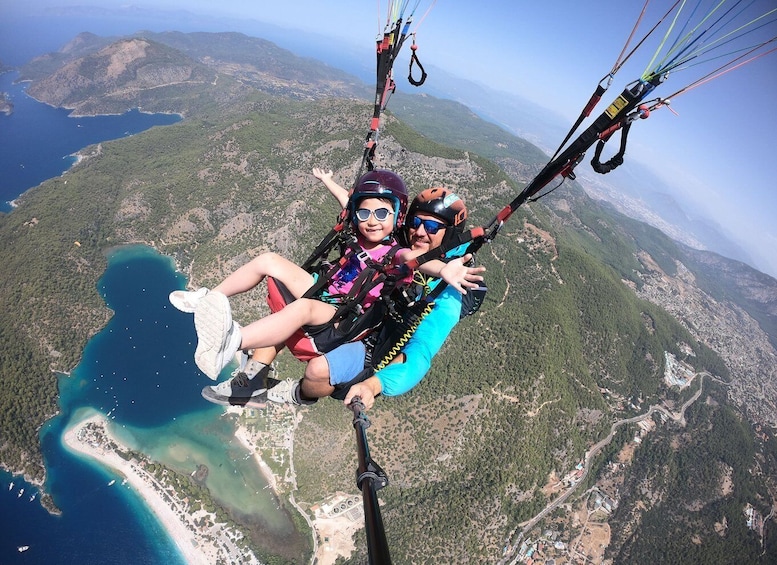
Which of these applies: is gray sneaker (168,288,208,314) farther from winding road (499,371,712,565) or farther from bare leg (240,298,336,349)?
winding road (499,371,712,565)

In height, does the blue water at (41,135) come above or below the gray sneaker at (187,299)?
below

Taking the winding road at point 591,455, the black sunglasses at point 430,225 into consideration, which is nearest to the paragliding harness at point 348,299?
the black sunglasses at point 430,225

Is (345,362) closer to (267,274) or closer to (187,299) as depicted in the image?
(267,274)

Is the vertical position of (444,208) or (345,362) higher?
(444,208)

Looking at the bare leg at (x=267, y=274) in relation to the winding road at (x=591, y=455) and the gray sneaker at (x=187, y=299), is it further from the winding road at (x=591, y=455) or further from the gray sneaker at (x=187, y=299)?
the winding road at (x=591, y=455)

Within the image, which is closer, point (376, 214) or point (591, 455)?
point (376, 214)

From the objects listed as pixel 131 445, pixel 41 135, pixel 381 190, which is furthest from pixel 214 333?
pixel 41 135

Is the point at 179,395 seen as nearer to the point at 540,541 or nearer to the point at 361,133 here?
the point at 540,541
